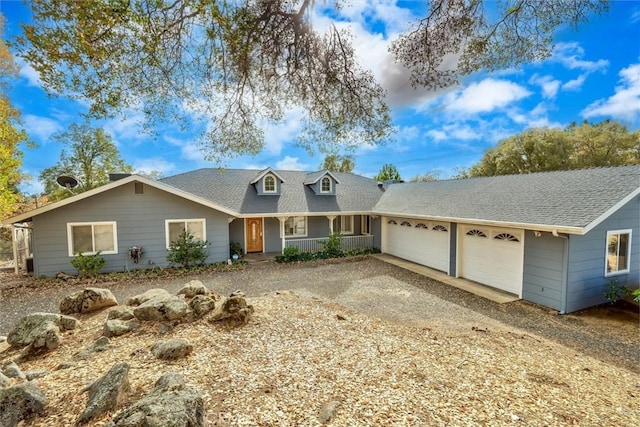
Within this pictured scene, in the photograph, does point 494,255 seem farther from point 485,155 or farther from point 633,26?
point 485,155

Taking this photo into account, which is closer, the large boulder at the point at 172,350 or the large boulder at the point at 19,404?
the large boulder at the point at 19,404

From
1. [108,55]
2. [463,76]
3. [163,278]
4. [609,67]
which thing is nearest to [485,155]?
[609,67]

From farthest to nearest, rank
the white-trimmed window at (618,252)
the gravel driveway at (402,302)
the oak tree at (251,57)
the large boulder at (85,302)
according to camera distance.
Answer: the white-trimmed window at (618,252) < the gravel driveway at (402,302) < the large boulder at (85,302) < the oak tree at (251,57)

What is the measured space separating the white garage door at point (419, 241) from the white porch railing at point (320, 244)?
1115 millimetres

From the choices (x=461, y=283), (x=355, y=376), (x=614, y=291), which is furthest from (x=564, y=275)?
(x=355, y=376)

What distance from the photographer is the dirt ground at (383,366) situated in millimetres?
3096

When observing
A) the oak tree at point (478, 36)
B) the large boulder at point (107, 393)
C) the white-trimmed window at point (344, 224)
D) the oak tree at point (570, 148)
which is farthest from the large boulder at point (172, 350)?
the oak tree at point (570, 148)

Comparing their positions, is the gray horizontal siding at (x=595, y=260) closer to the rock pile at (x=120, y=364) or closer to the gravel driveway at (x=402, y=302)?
the gravel driveway at (x=402, y=302)

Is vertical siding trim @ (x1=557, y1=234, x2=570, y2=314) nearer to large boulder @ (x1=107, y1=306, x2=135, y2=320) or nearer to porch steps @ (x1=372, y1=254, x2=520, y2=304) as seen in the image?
porch steps @ (x1=372, y1=254, x2=520, y2=304)

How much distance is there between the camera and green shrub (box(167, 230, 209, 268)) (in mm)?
12156

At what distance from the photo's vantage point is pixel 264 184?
16297mm

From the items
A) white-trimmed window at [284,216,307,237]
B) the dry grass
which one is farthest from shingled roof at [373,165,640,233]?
white-trimmed window at [284,216,307,237]

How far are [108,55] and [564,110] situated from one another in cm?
1070

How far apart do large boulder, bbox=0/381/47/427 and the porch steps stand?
390 inches
